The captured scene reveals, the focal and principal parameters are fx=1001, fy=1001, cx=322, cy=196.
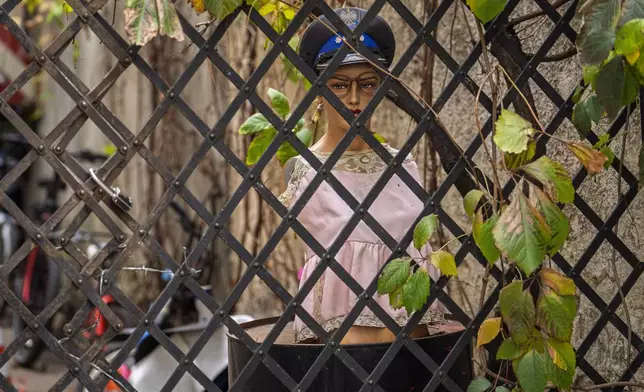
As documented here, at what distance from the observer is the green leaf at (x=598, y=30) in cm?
216

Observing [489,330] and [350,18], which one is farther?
[350,18]

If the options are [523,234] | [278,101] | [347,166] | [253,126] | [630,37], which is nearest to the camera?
[630,37]

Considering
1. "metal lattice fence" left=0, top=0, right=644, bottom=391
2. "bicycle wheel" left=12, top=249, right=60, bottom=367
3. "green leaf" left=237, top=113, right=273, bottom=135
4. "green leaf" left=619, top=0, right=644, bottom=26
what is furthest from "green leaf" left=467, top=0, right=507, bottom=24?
"bicycle wheel" left=12, top=249, right=60, bottom=367

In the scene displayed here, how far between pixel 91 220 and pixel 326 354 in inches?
316

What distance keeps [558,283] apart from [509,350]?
199 millimetres

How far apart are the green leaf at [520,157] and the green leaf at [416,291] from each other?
0.34 m

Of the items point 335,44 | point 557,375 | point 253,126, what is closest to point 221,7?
point 335,44

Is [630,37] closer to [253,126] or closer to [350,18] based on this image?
[350,18]

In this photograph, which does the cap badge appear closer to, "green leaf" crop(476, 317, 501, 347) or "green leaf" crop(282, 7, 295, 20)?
"green leaf" crop(282, 7, 295, 20)

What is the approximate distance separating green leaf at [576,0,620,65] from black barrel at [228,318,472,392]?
2.77 feet

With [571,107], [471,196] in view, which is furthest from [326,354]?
[571,107]

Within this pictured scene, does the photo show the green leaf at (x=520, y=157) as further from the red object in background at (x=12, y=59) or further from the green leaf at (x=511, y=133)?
the red object in background at (x=12, y=59)

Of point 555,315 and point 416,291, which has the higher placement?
point 416,291

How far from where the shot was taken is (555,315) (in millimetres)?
2328
